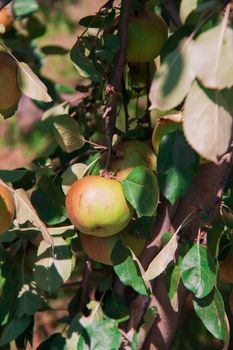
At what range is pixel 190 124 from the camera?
699mm

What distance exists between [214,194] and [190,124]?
1.34 feet

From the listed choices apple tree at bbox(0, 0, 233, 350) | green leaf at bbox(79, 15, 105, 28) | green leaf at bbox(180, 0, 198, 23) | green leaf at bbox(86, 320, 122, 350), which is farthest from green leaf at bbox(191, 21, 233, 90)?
green leaf at bbox(86, 320, 122, 350)

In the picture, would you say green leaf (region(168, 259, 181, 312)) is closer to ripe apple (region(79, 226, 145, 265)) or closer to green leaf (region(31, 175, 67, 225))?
ripe apple (region(79, 226, 145, 265))

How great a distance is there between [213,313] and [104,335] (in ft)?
0.80

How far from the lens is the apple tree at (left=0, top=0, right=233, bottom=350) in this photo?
73cm

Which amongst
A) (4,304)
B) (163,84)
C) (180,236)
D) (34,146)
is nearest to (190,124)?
(163,84)

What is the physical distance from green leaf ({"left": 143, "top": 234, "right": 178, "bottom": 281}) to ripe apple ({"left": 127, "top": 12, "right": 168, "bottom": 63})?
0.92 feet

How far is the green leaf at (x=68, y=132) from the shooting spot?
43.3 inches

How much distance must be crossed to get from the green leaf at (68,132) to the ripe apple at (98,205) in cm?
13

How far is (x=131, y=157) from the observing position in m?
1.06

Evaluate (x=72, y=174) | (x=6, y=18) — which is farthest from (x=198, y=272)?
(x=6, y=18)

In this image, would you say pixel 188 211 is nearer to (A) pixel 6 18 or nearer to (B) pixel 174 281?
(B) pixel 174 281

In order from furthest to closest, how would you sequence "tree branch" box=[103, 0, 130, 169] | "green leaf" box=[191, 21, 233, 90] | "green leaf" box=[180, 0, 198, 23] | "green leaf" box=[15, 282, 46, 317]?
"green leaf" box=[15, 282, 46, 317], "tree branch" box=[103, 0, 130, 169], "green leaf" box=[180, 0, 198, 23], "green leaf" box=[191, 21, 233, 90]

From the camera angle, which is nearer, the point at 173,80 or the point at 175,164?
the point at 173,80
